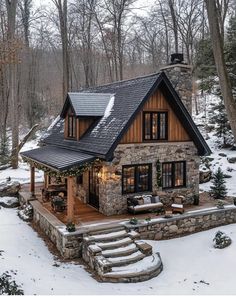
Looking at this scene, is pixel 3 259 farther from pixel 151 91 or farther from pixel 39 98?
pixel 39 98

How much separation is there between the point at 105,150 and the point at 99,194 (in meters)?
2.19

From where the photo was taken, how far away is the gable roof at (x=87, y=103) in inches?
553

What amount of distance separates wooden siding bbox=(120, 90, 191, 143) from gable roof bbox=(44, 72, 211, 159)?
20cm

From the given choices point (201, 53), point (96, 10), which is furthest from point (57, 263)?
point (96, 10)

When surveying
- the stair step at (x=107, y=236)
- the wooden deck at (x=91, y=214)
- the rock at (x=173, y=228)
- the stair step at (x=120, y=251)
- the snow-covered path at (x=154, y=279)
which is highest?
the wooden deck at (x=91, y=214)

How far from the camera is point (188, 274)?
9.58m

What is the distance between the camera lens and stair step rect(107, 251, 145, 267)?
372 inches

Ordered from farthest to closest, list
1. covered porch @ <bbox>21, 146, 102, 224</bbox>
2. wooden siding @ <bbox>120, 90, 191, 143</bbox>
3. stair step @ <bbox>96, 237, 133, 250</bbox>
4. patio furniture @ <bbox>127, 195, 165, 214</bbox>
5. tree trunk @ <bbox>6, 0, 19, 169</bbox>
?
tree trunk @ <bbox>6, 0, 19, 169</bbox> → wooden siding @ <bbox>120, 90, 191, 143</bbox> → patio furniture @ <bbox>127, 195, 165, 214</bbox> → covered porch @ <bbox>21, 146, 102, 224</bbox> → stair step @ <bbox>96, 237, 133, 250</bbox>

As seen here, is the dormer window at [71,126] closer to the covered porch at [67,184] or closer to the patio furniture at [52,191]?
the covered porch at [67,184]

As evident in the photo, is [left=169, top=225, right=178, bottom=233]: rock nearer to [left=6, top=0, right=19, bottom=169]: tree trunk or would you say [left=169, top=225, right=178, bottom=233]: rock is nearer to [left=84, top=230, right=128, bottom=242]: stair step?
[left=84, top=230, right=128, bottom=242]: stair step

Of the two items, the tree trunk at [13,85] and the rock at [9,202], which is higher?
the tree trunk at [13,85]

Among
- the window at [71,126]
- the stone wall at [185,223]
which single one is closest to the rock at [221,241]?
the stone wall at [185,223]

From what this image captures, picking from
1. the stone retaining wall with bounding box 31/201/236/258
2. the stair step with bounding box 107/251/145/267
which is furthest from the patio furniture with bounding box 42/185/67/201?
the stair step with bounding box 107/251/145/267

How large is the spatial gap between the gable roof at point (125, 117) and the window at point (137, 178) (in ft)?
4.58
